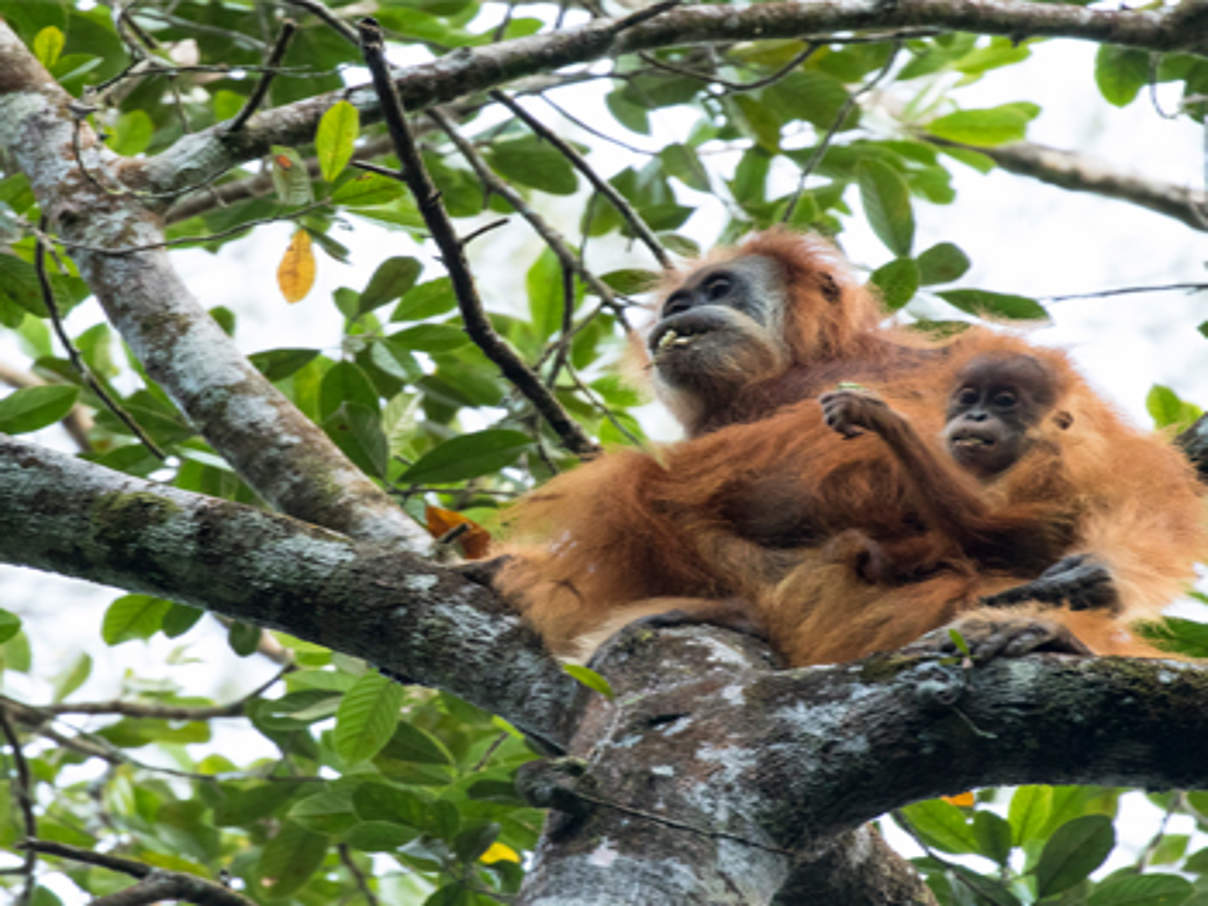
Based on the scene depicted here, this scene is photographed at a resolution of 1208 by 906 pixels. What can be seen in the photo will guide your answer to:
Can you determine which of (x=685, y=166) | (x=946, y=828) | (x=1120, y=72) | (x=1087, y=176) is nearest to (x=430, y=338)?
(x=685, y=166)

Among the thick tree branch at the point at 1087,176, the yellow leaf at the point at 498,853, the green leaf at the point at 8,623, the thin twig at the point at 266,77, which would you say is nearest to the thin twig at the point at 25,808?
the green leaf at the point at 8,623

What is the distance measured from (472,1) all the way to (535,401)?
8.28 ft

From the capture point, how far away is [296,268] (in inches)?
158

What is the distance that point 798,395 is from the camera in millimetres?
3984

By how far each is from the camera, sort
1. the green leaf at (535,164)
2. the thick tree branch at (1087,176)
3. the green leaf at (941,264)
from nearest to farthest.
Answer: the green leaf at (941,264) < the green leaf at (535,164) < the thick tree branch at (1087,176)

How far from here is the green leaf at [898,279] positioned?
4121mm

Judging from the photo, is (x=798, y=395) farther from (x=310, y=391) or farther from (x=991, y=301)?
(x=310, y=391)

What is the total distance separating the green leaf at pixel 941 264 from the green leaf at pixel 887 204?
0.08 meters

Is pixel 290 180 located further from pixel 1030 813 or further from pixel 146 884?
pixel 1030 813

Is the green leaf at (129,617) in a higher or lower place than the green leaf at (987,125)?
lower

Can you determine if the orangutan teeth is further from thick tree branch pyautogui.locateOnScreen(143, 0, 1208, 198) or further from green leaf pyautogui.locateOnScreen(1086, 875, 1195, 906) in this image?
green leaf pyautogui.locateOnScreen(1086, 875, 1195, 906)

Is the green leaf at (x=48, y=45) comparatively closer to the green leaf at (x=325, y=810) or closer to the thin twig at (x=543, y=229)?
the thin twig at (x=543, y=229)

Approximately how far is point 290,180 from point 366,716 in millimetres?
1503

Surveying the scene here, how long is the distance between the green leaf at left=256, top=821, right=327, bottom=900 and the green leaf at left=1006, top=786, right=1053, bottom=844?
7.21ft
